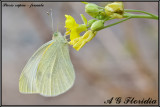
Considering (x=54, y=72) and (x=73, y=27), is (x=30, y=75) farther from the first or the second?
(x=73, y=27)

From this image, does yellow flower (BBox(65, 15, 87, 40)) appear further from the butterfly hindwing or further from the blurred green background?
the blurred green background

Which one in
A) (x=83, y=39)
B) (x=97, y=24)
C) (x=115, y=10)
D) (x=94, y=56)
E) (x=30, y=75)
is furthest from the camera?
(x=94, y=56)

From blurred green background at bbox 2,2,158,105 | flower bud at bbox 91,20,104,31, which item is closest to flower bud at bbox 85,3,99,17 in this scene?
flower bud at bbox 91,20,104,31

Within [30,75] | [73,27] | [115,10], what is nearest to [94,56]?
[30,75]

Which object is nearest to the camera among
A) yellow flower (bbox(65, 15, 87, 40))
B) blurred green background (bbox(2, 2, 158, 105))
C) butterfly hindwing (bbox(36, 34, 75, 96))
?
yellow flower (bbox(65, 15, 87, 40))

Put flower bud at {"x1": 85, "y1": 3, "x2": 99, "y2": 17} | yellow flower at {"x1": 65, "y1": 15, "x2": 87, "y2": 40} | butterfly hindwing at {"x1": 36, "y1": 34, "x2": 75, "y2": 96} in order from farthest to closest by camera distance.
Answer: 1. butterfly hindwing at {"x1": 36, "y1": 34, "x2": 75, "y2": 96}
2. yellow flower at {"x1": 65, "y1": 15, "x2": 87, "y2": 40}
3. flower bud at {"x1": 85, "y1": 3, "x2": 99, "y2": 17}

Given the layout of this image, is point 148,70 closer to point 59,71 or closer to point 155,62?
point 155,62
